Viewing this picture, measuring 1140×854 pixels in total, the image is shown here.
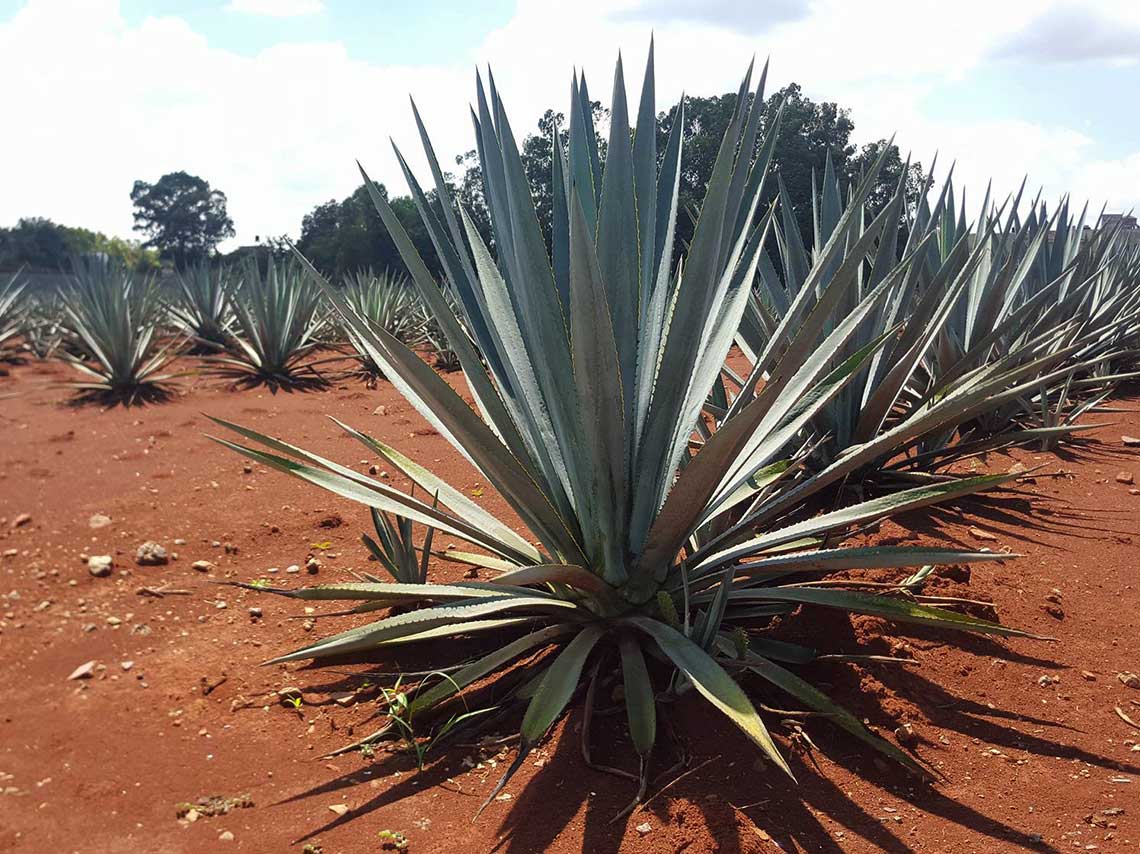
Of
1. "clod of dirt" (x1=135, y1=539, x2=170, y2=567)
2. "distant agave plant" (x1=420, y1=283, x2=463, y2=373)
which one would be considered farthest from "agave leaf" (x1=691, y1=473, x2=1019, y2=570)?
"distant agave plant" (x1=420, y1=283, x2=463, y2=373)

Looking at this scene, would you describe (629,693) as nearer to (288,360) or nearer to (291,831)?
(291,831)

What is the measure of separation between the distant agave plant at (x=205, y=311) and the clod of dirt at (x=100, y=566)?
7387 millimetres

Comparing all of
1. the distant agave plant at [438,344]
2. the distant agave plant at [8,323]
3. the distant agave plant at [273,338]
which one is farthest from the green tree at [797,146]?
the distant agave plant at [8,323]

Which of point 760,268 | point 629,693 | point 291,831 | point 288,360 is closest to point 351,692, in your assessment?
point 291,831

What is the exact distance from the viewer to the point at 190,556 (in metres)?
3.68

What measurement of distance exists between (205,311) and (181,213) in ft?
191

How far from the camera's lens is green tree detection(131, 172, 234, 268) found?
61.5m

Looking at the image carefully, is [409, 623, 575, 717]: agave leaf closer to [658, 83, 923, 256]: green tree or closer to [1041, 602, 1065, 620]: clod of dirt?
[1041, 602, 1065, 620]: clod of dirt

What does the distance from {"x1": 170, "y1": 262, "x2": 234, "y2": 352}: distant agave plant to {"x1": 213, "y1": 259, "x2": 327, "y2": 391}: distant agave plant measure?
181 cm

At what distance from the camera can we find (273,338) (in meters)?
8.34

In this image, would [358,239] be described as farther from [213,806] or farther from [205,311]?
[213,806]

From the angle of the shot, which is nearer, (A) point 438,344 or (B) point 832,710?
(B) point 832,710

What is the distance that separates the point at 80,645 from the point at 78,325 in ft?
19.7

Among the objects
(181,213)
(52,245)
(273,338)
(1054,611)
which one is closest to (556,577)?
(1054,611)
